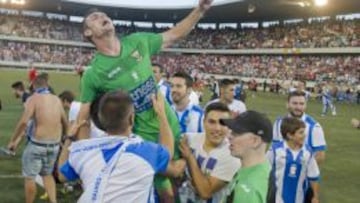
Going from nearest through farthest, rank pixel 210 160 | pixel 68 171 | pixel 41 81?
pixel 68 171 → pixel 210 160 → pixel 41 81

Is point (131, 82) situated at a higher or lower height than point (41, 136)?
higher

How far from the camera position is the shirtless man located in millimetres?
9383

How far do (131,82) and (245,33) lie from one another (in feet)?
234

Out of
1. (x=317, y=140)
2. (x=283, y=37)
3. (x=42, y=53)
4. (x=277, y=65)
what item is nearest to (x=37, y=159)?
(x=317, y=140)

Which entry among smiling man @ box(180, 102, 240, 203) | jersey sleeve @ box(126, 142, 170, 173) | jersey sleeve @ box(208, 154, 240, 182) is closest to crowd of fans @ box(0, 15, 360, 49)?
smiling man @ box(180, 102, 240, 203)

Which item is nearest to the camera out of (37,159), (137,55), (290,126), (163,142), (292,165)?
(163,142)

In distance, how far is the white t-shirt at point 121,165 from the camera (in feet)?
12.7

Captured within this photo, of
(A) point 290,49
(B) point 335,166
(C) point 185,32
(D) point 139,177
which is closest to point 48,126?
(C) point 185,32

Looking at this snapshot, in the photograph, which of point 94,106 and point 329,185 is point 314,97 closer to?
point 329,185

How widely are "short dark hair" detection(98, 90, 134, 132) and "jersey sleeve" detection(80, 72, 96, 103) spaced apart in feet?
3.89

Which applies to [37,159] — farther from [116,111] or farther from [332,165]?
[332,165]

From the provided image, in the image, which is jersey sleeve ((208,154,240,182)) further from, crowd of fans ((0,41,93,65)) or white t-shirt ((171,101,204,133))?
crowd of fans ((0,41,93,65))

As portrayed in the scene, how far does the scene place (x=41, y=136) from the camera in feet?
31.1

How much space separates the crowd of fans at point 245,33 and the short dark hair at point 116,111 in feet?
176
